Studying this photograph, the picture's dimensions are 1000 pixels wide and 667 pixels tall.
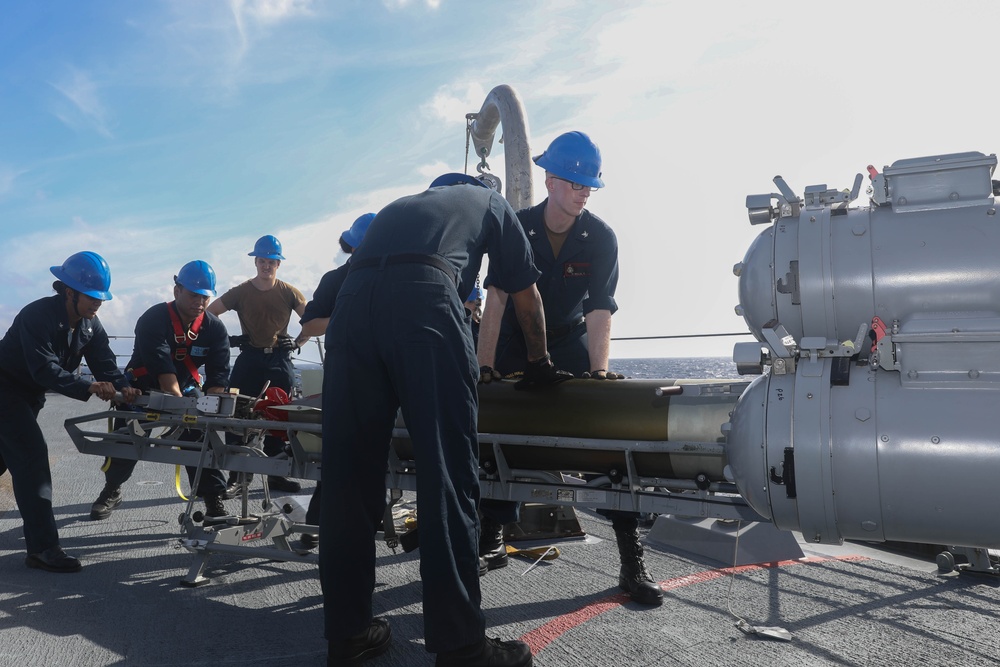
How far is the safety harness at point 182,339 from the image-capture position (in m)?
5.25

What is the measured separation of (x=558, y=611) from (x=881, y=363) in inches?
66.3

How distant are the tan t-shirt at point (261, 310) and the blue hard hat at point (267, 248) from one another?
0.78ft

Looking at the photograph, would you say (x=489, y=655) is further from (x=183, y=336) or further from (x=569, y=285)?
(x=183, y=336)

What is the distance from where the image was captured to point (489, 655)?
256cm

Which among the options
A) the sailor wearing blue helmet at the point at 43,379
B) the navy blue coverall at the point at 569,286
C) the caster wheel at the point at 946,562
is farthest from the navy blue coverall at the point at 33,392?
the caster wheel at the point at 946,562

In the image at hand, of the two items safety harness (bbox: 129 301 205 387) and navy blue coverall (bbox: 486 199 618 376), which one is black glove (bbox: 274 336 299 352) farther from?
navy blue coverall (bbox: 486 199 618 376)

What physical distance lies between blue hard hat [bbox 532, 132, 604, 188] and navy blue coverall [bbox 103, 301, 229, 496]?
9.48ft

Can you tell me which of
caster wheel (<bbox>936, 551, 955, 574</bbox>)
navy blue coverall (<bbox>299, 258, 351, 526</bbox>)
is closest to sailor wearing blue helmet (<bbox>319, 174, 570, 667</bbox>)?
navy blue coverall (<bbox>299, 258, 351, 526</bbox>)

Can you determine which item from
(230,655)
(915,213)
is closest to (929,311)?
(915,213)

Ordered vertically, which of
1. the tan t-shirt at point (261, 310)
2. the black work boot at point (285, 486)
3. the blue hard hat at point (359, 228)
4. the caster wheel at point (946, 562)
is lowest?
the caster wheel at point (946, 562)

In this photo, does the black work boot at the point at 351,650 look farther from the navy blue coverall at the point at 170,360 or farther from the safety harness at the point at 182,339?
the safety harness at the point at 182,339

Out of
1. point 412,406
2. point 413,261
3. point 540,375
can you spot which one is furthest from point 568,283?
point 412,406

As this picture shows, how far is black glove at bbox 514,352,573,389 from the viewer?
3.24 m

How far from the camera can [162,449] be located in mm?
4152
